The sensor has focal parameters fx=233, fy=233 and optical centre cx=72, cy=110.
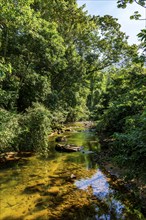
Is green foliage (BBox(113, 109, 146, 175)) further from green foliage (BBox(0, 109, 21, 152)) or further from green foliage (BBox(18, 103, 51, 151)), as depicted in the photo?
green foliage (BBox(18, 103, 51, 151))

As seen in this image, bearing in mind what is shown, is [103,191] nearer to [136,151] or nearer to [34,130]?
[136,151]

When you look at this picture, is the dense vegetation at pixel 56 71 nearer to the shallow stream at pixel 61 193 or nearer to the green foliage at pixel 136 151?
A: the green foliage at pixel 136 151

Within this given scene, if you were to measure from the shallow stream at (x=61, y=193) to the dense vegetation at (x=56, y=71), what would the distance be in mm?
1573

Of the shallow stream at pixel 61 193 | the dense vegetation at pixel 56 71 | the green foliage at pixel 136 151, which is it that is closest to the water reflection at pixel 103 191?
the shallow stream at pixel 61 193

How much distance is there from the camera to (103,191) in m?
9.05

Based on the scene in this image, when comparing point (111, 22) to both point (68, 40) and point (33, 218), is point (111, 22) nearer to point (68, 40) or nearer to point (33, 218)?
point (68, 40)

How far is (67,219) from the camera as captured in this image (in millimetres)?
6844

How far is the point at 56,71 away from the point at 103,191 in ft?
46.2

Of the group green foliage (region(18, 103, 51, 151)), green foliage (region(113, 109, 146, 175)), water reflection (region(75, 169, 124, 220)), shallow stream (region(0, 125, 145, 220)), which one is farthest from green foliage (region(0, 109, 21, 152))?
green foliage (region(113, 109, 146, 175))

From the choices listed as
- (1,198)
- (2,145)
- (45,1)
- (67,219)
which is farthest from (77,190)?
(45,1)

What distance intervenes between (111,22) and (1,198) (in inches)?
772

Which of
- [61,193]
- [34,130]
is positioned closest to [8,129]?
[34,130]

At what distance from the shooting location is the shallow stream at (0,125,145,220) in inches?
283

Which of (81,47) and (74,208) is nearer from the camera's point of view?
(74,208)
